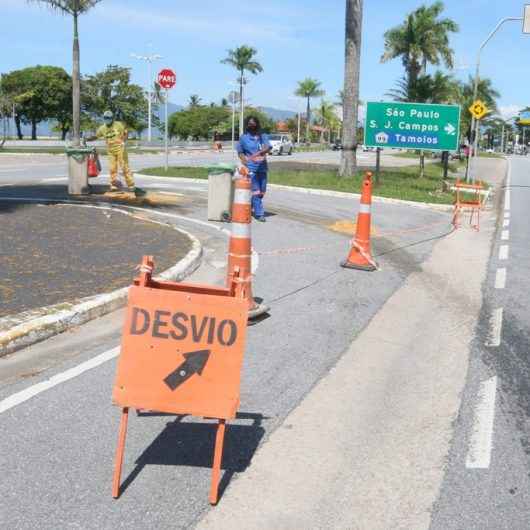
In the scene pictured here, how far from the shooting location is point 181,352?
3.64m

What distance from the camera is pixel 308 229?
12.9 m

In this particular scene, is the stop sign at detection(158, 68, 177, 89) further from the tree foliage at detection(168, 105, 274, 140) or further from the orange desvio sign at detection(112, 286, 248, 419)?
the tree foliage at detection(168, 105, 274, 140)

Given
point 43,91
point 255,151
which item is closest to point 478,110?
point 255,151

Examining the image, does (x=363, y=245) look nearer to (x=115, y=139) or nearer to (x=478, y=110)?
(x=115, y=139)

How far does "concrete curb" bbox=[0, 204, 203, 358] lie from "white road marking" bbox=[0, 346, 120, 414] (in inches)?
25.8

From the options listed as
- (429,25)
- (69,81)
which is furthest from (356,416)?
(69,81)

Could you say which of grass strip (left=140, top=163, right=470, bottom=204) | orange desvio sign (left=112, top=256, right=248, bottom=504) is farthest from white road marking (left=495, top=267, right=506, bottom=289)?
grass strip (left=140, top=163, right=470, bottom=204)

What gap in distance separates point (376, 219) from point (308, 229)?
2606 millimetres

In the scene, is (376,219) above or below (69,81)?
below

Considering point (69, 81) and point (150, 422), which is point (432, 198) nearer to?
point (150, 422)

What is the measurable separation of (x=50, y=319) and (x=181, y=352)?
8.98 ft

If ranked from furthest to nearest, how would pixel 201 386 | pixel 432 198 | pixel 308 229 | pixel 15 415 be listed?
1. pixel 432 198
2. pixel 308 229
3. pixel 15 415
4. pixel 201 386

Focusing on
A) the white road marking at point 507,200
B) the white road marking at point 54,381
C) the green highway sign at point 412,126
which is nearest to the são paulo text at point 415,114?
the green highway sign at point 412,126

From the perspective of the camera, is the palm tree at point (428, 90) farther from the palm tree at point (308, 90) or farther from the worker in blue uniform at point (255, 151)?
the palm tree at point (308, 90)
